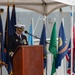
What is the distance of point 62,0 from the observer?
10.2 feet

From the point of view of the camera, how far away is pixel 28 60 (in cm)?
235

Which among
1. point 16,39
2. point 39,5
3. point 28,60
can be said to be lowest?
point 28,60

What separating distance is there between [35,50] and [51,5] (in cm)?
269

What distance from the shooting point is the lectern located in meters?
2.31

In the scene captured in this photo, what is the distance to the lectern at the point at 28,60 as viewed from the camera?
2.31 m

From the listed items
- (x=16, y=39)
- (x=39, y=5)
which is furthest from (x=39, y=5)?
(x=16, y=39)

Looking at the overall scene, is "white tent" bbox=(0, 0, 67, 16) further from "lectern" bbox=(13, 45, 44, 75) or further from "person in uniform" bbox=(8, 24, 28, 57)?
"lectern" bbox=(13, 45, 44, 75)

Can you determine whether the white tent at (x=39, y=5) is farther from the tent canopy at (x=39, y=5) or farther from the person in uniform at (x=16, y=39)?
the person in uniform at (x=16, y=39)

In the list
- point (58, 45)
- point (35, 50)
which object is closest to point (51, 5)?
point (58, 45)

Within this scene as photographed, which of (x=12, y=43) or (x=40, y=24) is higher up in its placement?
(x=40, y=24)

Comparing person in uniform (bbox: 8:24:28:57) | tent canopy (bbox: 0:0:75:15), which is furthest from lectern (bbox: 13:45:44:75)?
tent canopy (bbox: 0:0:75:15)

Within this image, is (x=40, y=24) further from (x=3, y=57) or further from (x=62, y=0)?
(x=62, y=0)

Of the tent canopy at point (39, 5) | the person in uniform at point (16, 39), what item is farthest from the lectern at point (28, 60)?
the tent canopy at point (39, 5)

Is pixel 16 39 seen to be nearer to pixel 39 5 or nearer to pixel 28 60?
pixel 39 5
